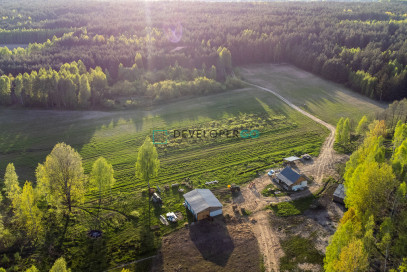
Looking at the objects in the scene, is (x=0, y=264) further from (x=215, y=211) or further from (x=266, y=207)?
(x=266, y=207)

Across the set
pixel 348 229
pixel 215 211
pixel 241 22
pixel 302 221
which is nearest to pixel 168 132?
pixel 215 211

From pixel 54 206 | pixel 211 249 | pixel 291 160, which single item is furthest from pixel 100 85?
pixel 211 249

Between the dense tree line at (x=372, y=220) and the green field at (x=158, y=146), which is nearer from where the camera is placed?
the dense tree line at (x=372, y=220)

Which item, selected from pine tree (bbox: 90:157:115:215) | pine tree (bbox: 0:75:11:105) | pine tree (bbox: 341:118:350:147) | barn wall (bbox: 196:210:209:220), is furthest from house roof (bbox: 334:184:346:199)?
pine tree (bbox: 0:75:11:105)

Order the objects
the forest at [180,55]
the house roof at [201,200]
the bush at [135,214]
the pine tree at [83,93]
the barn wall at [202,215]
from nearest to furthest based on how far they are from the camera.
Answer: the barn wall at [202,215] < the house roof at [201,200] < the bush at [135,214] < the pine tree at [83,93] < the forest at [180,55]

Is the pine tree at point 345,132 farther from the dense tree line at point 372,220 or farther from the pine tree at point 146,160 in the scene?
the pine tree at point 146,160

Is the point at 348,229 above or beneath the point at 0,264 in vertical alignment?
above

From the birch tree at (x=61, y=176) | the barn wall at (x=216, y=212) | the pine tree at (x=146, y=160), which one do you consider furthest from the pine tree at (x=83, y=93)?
the barn wall at (x=216, y=212)
